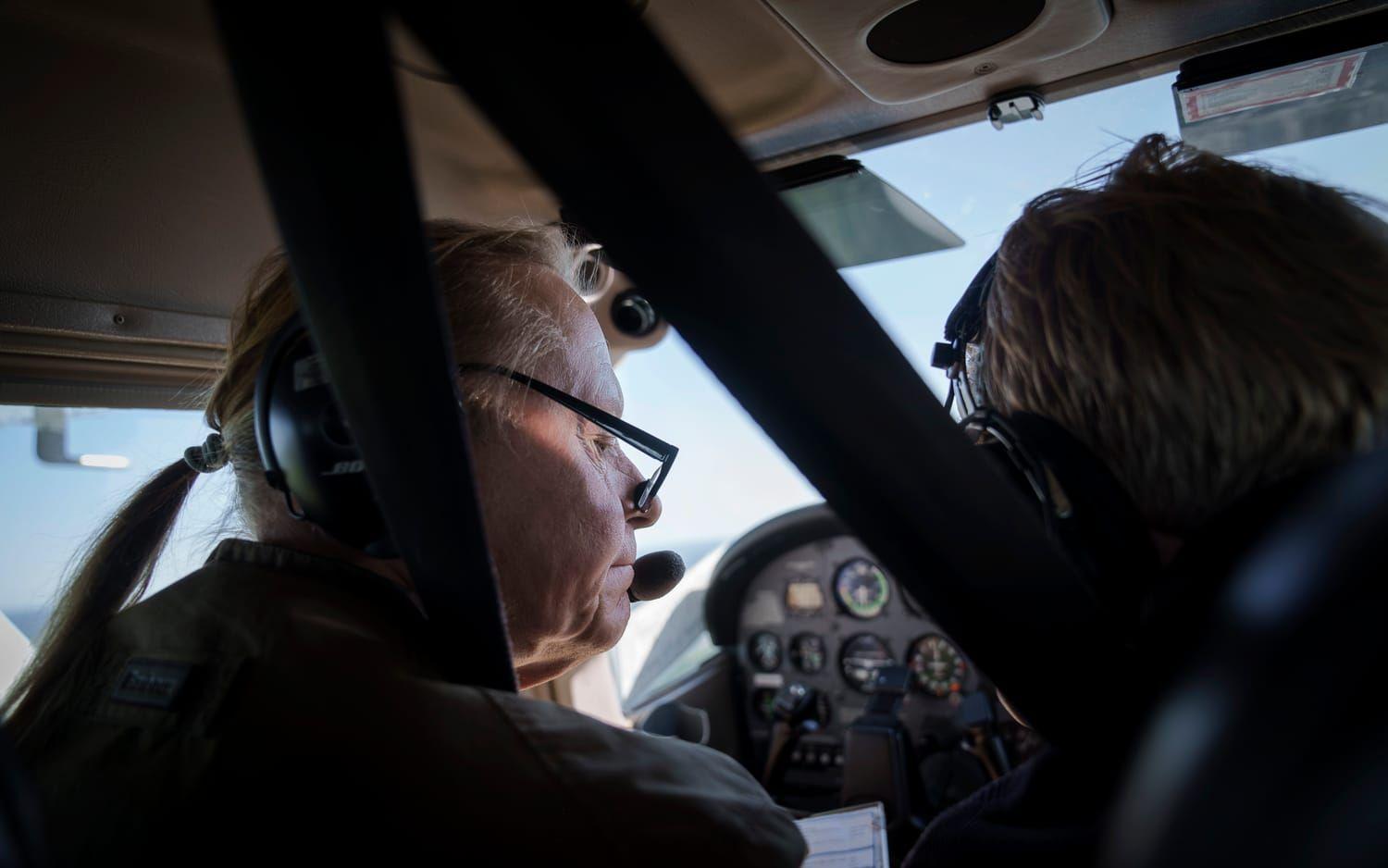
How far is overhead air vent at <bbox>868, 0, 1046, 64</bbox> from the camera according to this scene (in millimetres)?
1402

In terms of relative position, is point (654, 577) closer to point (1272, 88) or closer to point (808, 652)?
point (1272, 88)

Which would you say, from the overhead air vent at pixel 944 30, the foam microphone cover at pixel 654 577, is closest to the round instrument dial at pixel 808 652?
the foam microphone cover at pixel 654 577

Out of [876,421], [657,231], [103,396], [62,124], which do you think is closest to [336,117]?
[657,231]

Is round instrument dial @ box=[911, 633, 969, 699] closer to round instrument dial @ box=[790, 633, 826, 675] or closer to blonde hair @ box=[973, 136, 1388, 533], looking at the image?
round instrument dial @ box=[790, 633, 826, 675]

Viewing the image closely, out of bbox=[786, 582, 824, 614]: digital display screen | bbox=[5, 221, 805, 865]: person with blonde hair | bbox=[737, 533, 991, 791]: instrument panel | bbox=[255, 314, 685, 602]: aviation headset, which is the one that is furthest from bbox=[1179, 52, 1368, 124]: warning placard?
bbox=[786, 582, 824, 614]: digital display screen

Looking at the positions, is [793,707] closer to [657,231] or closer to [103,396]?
[103,396]

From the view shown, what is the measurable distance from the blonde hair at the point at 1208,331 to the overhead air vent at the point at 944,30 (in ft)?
2.60

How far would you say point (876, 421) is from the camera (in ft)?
1.51

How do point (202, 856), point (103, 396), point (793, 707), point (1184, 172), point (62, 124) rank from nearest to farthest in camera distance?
point (202, 856) < point (1184, 172) < point (62, 124) < point (103, 396) < point (793, 707)

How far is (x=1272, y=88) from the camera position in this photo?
1486 mm

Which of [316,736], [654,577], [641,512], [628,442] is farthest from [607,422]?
[316,736]

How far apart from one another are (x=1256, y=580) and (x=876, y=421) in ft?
0.64

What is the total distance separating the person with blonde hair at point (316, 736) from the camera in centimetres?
60

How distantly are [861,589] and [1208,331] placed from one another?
10.9ft
